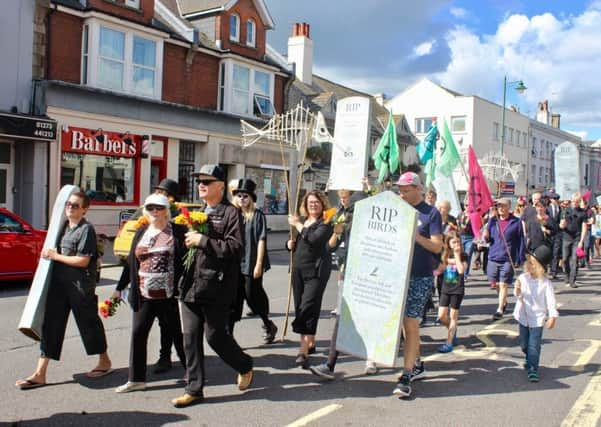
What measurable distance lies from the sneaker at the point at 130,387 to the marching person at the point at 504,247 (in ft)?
18.7

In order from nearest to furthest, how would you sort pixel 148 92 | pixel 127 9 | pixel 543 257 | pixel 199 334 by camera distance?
pixel 199 334
pixel 543 257
pixel 127 9
pixel 148 92

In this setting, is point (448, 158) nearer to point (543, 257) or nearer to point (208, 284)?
point (543, 257)

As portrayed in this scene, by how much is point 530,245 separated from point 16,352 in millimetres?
9151

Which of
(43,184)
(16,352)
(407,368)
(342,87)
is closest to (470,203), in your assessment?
(407,368)

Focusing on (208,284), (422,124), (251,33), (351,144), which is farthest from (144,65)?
(422,124)

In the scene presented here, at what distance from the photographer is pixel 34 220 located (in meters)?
16.6

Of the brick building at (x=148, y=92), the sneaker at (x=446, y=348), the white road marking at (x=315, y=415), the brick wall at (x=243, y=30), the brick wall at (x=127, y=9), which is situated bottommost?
the white road marking at (x=315, y=415)

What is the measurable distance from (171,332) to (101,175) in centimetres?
1443

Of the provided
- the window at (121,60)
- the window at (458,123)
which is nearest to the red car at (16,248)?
the window at (121,60)

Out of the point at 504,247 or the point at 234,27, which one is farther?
the point at 234,27

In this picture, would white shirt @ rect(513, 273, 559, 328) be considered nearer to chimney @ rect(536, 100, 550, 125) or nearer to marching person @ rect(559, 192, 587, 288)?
marching person @ rect(559, 192, 587, 288)

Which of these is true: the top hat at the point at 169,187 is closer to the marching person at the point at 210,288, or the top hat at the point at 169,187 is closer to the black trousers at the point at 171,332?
the marching person at the point at 210,288

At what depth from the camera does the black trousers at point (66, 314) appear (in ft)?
16.1

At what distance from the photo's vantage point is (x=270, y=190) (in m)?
26.0
